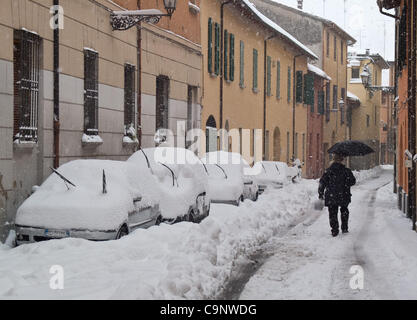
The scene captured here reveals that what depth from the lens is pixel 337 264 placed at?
377 inches

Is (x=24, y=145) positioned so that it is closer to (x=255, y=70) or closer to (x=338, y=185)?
(x=338, y=185)

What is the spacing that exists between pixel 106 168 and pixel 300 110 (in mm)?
30724

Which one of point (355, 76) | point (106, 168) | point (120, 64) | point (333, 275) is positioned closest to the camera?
point (333, 275)

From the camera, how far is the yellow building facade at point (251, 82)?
23566 millimetres

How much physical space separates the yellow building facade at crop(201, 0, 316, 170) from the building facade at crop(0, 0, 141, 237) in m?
7.37

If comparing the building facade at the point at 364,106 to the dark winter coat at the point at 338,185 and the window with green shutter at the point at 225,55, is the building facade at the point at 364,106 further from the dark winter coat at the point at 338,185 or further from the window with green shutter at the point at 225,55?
the dark winter coat at the point at 338,185

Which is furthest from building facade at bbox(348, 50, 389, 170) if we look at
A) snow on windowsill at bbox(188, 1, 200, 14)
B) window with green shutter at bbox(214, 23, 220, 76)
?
snow on windowsill at bbox(188, 1, 200, 14)

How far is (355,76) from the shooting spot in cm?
6075

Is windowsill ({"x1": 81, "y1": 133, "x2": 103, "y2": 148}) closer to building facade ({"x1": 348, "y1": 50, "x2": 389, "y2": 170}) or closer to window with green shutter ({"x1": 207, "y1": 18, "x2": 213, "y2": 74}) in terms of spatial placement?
window with green shutter ({"x1": 207, "y1": 18, "x2": 213, "y2": 74})
